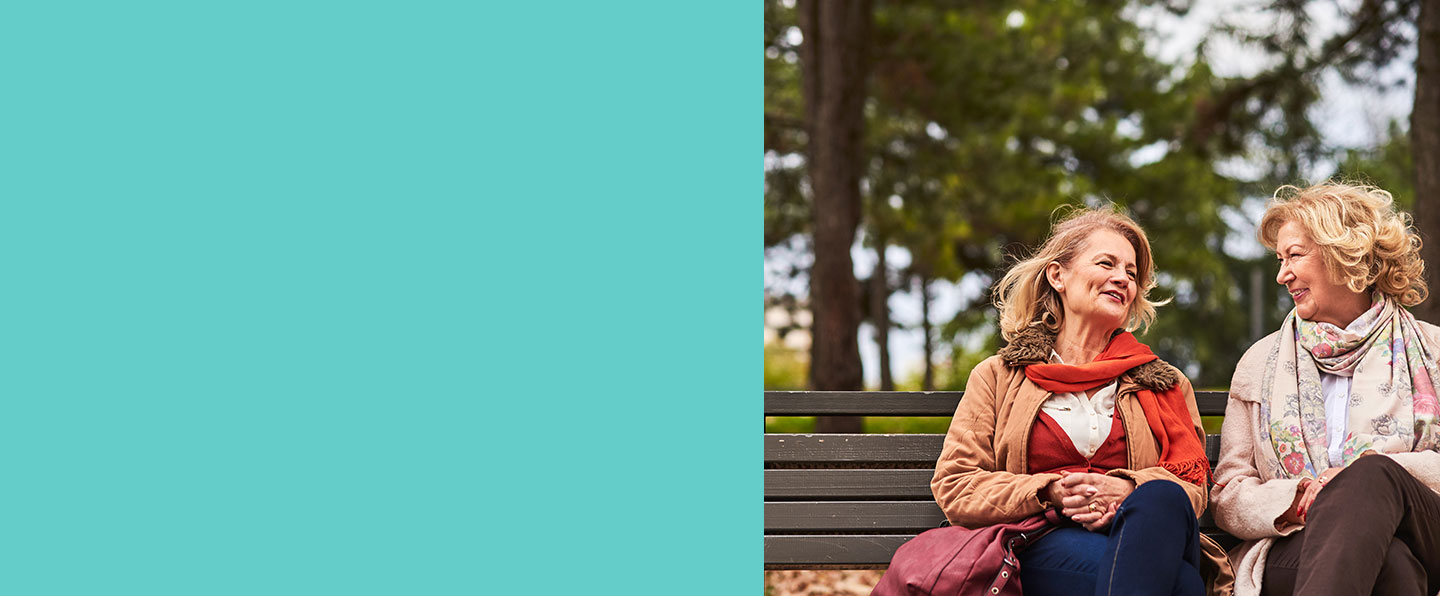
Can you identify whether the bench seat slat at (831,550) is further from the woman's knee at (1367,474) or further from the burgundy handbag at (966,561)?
the woman's knee at (1367,474)

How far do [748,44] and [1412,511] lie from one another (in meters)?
1.66

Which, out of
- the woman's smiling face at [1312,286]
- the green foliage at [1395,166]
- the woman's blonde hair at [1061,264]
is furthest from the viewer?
the green foliage at [1395,166]

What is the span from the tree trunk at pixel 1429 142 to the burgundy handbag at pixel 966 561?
14.1 ft

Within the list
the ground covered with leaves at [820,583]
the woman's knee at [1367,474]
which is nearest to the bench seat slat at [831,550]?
the woman's knee at [1367,474]

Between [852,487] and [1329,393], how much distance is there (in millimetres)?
1157

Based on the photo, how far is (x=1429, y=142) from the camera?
630cm

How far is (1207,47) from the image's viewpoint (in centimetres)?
1263

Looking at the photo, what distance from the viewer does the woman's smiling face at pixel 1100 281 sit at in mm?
3111

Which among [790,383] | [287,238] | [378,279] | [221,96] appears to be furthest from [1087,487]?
[790,383]

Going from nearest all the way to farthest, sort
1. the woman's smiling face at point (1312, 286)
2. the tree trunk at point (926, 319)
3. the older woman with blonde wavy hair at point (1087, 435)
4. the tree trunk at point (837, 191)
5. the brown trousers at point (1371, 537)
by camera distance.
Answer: the brown trousers at point (1371, 537), the older woman with blonde wavy hair at point (1087, 435), the woman's smiling face at point (1312, 286), the tree trunk at point (837, 191), the tree trunk at point (926, 319)

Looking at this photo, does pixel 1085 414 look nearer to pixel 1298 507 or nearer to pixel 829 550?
pixel 1298 507

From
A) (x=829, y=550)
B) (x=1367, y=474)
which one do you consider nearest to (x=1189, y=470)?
(x=1367, y=474)

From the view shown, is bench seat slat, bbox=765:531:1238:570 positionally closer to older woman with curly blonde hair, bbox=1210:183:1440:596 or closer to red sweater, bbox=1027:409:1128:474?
older woman with curly blonde hair, bbox=1210:183:1440:596

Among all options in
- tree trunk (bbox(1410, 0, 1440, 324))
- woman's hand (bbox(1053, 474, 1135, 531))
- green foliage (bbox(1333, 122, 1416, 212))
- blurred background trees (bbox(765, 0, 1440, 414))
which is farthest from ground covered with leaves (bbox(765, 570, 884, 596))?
green foliage (bbox(1333, 122, 1416, 212))
